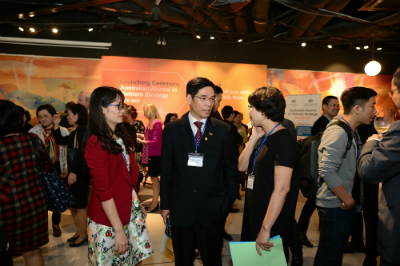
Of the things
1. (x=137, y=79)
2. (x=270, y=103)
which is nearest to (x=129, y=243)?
(x=270, y=103)

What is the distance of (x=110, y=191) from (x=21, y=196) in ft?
3.10

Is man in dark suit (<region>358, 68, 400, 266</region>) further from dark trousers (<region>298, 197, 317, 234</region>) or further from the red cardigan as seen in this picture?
dark trousers (<region>298, 197, 317, 234</region>)

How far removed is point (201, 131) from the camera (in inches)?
79.1

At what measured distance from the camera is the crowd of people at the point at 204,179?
5.20ft

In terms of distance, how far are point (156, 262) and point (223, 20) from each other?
5.43m

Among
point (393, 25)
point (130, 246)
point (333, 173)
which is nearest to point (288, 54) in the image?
point (393, 25)

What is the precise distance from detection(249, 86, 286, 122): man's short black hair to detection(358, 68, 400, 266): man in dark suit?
1.90ft

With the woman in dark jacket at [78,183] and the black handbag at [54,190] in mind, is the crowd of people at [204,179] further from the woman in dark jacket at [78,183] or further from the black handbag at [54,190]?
the woman in dark jacket at [78,183]

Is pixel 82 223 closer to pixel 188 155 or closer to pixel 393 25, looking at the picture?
pixel 188 155

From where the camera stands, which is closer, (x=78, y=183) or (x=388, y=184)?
(x=388, y=184)

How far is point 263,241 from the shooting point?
157 cm

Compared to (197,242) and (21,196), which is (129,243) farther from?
(21,196)

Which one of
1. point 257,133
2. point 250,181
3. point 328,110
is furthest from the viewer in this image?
point 328,110

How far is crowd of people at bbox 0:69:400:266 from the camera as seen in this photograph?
1.58m
